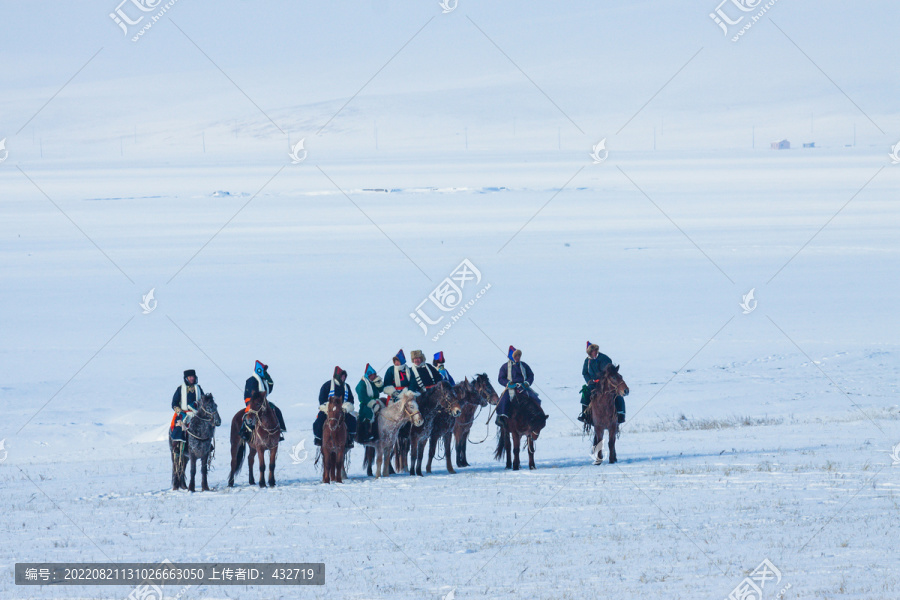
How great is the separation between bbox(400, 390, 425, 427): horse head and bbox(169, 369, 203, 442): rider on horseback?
2700 millimetres

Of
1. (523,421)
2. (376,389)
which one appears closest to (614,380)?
(523,421)

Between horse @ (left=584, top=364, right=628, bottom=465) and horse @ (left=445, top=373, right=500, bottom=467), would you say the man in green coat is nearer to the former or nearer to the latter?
horse @ (left=445, top=373, right=500, bottom=467)

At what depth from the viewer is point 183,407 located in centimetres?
1520

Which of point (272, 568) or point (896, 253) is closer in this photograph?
point (272, 568)

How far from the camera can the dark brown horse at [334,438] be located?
15.3 m

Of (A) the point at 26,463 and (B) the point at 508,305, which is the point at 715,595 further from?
(B) the point at 508,305

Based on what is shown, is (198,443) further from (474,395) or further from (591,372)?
(591,372)

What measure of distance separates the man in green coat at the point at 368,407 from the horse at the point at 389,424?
7 cm

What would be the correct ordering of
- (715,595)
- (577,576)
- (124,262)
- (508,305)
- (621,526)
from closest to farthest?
(715,595) < (577,576) < (621,526) < (508,305) < (124,262)

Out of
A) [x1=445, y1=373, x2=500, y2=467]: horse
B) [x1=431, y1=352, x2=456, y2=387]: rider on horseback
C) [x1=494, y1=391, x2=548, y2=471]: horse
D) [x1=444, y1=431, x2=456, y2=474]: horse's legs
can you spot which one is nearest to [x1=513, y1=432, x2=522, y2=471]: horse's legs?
[x1=494, y1=391, x2=548, y2=471]: horse

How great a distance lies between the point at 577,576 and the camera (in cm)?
1003

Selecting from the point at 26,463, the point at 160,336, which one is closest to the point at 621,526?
the point at 26,463

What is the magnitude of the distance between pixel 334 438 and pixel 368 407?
88cm

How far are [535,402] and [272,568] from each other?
6.50m
